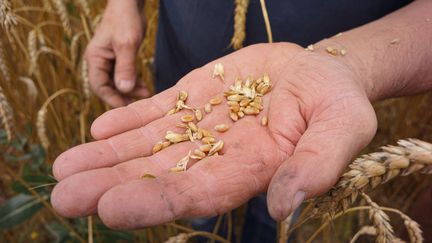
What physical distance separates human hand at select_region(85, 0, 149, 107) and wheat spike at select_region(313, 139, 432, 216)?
0.73 metres

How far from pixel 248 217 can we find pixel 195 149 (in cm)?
64

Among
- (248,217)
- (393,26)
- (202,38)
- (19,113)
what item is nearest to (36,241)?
(19,113)

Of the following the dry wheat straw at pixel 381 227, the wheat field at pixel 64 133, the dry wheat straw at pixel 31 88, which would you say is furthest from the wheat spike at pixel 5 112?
the dry wheat straw at pixel 381 227

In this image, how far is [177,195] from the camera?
609mm

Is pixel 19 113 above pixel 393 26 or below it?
below

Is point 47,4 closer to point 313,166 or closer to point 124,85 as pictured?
point 124,85

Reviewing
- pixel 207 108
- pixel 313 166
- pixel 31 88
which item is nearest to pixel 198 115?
pixel 207 108

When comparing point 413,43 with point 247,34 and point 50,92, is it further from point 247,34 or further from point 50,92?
point 50,92

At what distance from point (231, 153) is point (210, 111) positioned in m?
0.17

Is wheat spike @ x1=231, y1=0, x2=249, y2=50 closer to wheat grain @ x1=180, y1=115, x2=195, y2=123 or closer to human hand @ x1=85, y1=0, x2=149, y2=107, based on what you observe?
wheat grain @ x1=180, y1=115, x2=195, y2=123

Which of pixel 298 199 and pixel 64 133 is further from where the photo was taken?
pixel 64 133

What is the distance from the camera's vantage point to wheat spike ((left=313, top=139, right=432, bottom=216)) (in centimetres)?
45

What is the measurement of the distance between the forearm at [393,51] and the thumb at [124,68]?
0.52 metres

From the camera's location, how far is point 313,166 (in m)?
0.58
